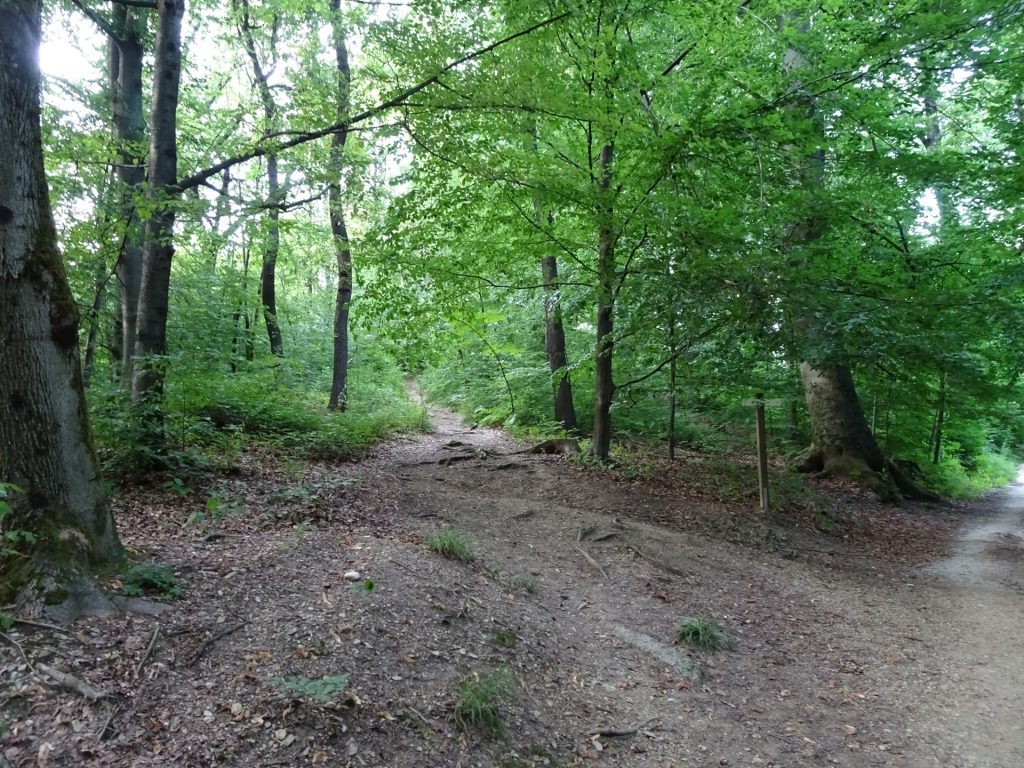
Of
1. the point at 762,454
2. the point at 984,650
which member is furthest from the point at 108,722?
the point at 762,454

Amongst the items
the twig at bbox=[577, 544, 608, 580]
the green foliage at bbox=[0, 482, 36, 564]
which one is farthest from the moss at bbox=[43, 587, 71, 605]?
the twig at bbox=[577, 544, 608, 580]

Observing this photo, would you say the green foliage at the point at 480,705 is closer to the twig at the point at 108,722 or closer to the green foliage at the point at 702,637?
the twig at the point at 108,722

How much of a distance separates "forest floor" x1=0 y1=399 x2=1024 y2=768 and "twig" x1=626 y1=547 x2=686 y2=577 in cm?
2

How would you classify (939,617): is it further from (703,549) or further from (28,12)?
(28,12)

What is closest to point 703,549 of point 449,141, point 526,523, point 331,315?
point 526,523

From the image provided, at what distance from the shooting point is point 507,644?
14.7 feet

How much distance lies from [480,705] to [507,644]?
0.96 meters

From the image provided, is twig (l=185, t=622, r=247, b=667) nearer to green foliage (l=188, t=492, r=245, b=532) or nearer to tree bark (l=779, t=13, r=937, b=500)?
green foliage (l=188, t=492, r=245, b=532)

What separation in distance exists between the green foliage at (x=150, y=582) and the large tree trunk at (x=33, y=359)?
0.29 m

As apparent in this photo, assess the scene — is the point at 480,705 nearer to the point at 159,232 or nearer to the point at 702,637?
the point at 702,637

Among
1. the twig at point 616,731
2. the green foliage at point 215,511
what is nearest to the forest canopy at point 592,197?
the green foliage at point 215,511

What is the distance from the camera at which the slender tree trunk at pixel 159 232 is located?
6.68 m

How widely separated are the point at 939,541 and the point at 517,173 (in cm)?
942

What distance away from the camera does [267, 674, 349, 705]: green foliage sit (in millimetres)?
3230
